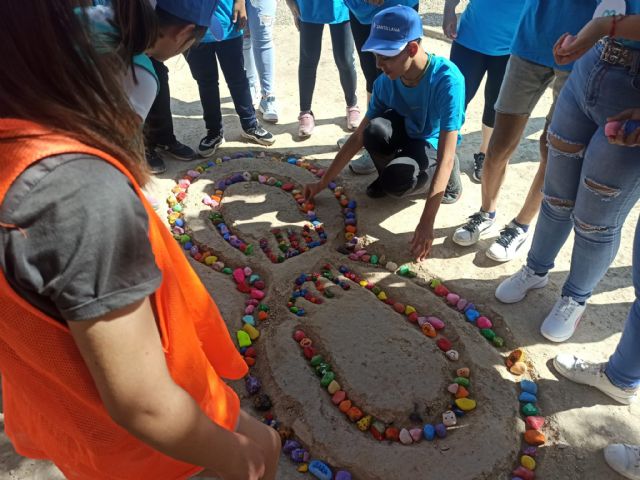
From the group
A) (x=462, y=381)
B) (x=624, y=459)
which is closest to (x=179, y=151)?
(x=462, y=381)

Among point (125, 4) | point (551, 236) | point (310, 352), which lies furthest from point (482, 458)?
point (125, 4)

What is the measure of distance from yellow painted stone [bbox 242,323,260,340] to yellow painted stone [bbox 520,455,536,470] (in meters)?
1.31

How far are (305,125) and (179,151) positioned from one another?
104 centimetres

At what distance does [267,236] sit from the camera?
10.7 ft

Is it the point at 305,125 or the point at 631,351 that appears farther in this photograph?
the point at 305,125

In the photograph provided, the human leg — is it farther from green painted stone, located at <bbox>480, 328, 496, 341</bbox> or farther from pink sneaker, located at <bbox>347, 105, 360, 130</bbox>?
green painted stone, located at <bbox>480, 328, 496, 341</bbox>

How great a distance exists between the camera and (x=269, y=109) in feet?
15.1

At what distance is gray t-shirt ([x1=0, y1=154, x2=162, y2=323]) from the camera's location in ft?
2.21

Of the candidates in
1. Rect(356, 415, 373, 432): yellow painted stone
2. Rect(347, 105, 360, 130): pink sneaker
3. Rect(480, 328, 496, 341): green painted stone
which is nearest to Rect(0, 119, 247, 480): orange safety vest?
Rect(356, 415, 373, 432): yellow painted stone

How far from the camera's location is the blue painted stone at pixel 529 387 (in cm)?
238

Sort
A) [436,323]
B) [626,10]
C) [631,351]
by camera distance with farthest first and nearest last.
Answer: [436,323] < [631,351] < [626,10]

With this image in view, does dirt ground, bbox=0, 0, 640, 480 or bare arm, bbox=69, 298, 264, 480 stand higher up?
bare arm, bbox=69, 298, 264, 480

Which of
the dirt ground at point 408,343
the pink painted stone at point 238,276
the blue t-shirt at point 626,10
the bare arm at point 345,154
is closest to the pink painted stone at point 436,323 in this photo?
the dirt ground at point 408,343

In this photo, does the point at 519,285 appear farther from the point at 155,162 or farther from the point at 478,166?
the point at 155,162
